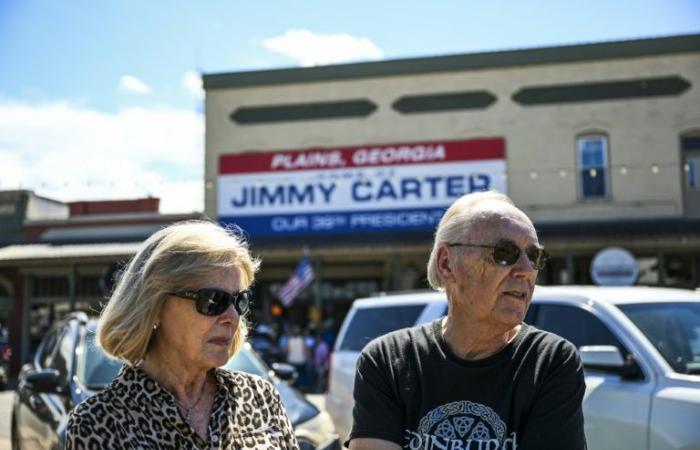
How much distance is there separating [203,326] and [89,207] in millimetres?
23737

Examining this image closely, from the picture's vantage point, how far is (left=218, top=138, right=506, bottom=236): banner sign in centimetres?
2127

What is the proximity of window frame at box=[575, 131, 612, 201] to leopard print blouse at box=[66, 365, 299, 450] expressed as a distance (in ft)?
64.7

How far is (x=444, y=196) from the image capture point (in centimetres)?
2127

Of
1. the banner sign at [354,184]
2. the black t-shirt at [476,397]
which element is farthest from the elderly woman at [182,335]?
the banner sign at [354,184]

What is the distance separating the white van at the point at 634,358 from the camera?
14.5 ft

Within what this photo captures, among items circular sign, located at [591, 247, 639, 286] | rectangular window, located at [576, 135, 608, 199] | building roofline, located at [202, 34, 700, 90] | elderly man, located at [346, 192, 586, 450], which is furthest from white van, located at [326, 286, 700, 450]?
building roofline, located at [202, 34, 700, 90]

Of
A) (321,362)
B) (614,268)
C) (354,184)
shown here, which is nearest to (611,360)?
(614,268)

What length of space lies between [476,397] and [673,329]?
3337mm

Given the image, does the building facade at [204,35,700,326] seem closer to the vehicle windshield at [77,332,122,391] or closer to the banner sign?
the banner sign

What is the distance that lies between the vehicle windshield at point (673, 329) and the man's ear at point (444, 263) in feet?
9.51

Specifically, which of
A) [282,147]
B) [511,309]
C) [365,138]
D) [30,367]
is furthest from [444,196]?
[511,309]

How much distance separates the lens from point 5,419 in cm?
1281

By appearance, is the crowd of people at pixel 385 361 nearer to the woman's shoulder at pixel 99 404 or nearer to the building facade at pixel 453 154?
the woman's shoulder at pixel 99 404

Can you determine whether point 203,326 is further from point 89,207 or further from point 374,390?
point 89,207
